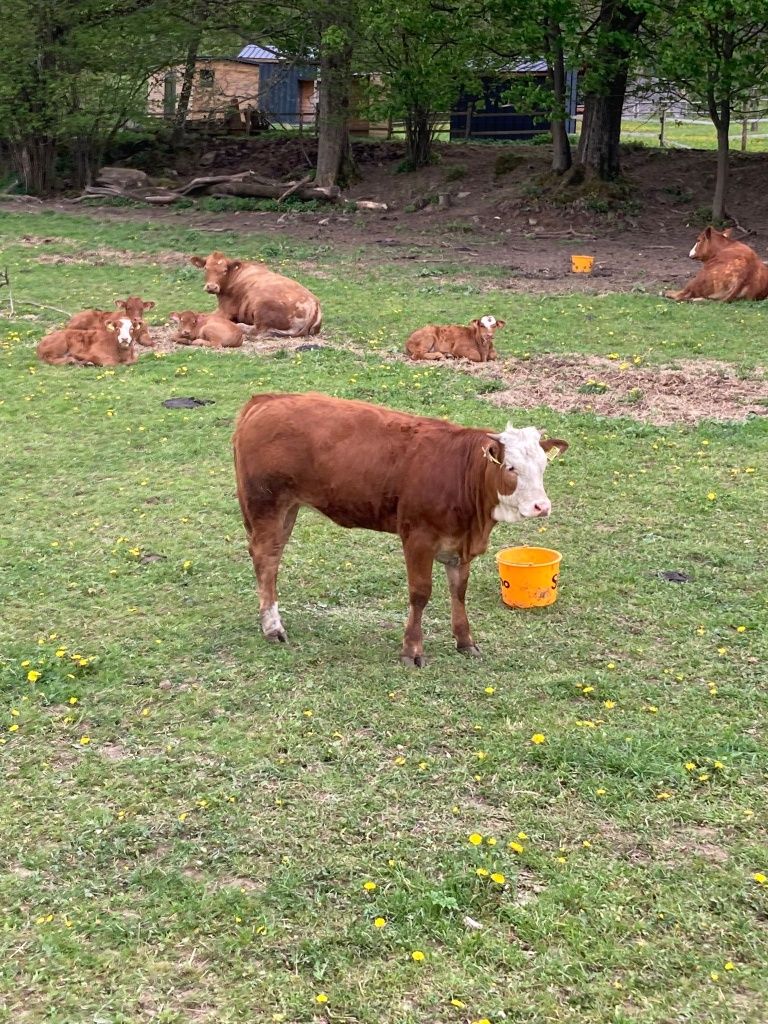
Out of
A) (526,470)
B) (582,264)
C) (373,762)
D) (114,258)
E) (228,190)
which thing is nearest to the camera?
(373,762)

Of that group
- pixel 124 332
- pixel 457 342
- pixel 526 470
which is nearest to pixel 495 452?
pixel 526 470

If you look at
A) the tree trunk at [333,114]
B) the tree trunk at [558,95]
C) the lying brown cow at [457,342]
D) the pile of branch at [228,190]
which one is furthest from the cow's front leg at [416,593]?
the tree trunk at [333,114]

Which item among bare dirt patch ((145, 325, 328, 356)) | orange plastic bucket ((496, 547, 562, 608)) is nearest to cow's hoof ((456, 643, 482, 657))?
orange plastic bucket ((496, 547, 562, 608))

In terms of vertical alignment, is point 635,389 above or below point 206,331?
below

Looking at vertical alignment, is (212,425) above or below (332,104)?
below

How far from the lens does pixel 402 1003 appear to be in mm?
3709

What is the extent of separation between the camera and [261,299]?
1488 centimetres

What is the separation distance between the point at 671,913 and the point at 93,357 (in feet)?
35.0

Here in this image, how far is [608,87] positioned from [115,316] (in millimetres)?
14876

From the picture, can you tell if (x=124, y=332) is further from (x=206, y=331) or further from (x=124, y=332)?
(x=206, y=331)

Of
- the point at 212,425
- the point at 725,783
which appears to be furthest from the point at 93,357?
the point at 725,783

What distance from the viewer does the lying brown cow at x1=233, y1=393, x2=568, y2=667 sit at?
19.6 ft

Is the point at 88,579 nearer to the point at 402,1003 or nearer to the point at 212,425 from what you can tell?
the point at 212,425

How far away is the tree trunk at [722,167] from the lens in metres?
21.3
